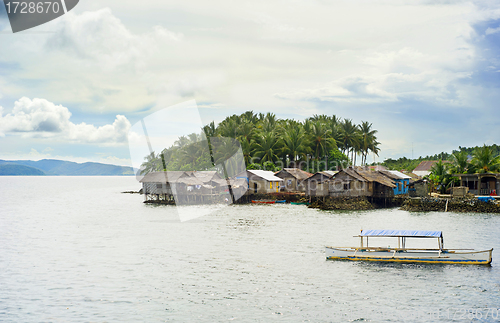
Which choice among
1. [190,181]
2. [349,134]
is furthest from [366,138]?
[190,181]

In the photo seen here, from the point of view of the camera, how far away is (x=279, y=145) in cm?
8394

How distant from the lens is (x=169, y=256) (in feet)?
95.1

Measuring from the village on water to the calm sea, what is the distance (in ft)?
77.1

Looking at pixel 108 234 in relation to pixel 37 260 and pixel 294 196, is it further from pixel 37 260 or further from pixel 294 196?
pixel 294 196

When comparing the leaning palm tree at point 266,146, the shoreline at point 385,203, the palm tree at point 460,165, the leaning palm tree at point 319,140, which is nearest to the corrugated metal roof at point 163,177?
the shoreline at point 385,203

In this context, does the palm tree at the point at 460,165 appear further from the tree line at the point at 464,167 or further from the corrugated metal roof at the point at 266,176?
the corrugated metal roof at the point at 266,176

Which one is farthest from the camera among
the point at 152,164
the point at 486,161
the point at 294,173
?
the point at 152,164

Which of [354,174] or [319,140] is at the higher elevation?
[319,140]

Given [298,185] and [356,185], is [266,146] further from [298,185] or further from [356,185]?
[356,185]

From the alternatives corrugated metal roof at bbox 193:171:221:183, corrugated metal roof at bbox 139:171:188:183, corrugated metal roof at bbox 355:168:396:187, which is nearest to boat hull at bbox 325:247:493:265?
corrugated metal roof at bbox 355:168:396:187

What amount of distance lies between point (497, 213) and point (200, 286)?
43757 mm

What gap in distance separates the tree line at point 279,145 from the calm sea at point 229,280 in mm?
44702

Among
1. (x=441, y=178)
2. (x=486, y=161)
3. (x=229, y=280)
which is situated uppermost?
(x=486, y=161)

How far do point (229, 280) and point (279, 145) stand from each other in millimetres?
62390
